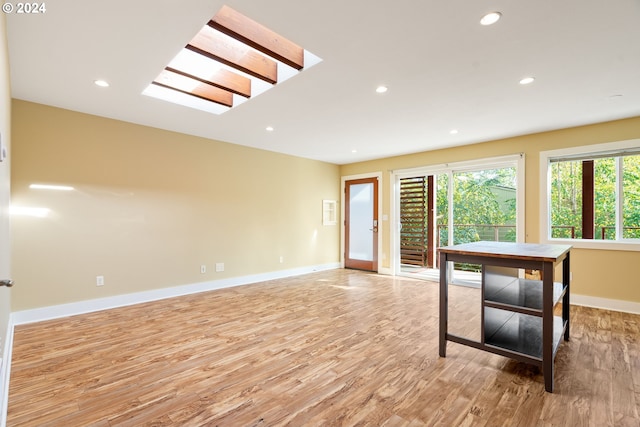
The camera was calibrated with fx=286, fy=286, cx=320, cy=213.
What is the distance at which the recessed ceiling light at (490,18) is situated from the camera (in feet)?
6.04

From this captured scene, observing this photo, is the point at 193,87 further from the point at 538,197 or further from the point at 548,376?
the point at 538,197

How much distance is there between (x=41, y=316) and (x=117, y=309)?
72 cm

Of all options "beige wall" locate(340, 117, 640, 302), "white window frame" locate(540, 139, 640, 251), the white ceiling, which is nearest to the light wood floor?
"beige wall" locate(340, 117, 640, 302)

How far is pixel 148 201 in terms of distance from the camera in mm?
4141

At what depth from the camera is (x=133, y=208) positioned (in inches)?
158

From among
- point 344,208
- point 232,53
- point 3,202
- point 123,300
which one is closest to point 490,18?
point 232,53

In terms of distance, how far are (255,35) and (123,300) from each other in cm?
376

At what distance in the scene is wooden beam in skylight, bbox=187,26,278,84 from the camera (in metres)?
2.32

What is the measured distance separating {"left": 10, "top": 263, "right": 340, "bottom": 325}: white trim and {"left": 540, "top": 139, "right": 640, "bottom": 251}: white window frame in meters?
4.56

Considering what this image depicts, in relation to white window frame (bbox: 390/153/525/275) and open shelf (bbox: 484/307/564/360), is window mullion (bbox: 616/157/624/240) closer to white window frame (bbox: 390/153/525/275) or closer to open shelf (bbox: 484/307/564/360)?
white window frame (bbox: 390/153/525/275)

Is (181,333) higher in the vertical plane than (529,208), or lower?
lower

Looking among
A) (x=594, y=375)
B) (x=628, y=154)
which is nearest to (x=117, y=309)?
(x=594, y=375)

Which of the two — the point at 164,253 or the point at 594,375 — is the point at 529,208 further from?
the point at 164,253

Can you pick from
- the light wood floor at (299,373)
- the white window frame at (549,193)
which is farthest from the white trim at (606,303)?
the white window frame at (549,193)
